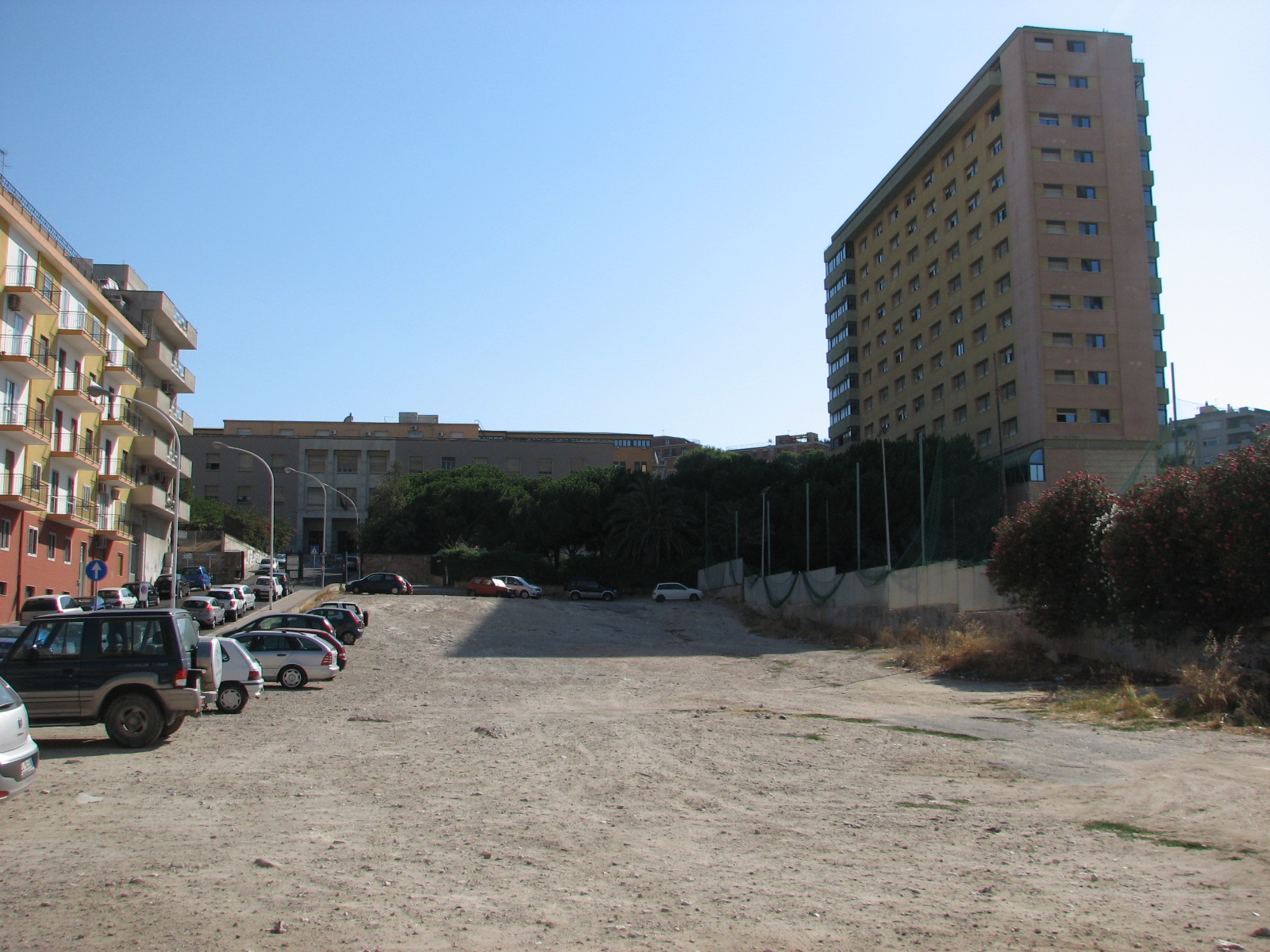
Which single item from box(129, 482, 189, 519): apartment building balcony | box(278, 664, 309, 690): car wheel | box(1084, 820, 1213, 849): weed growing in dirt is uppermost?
box(129, 482, 189, 519): apartment building balcony

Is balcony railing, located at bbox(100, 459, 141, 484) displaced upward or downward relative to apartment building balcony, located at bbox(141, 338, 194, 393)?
downward

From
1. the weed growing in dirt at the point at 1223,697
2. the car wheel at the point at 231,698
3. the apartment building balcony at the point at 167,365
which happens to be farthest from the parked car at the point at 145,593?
the weed growing in dirt at the point at 1223,697

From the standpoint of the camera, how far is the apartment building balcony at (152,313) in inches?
2304

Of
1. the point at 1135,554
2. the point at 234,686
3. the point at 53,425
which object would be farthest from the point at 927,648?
the point at 53,425

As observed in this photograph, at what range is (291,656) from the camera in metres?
24.6

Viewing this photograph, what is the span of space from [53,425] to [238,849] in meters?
43.5

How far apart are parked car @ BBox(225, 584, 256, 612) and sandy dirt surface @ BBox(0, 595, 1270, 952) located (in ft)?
92.6

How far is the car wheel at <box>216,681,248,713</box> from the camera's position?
19.2m

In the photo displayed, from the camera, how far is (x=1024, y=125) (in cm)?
6216

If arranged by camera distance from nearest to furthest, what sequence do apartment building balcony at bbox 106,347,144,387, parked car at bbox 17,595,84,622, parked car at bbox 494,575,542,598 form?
parked car at bbox 17,595,84,622, apartment building balcony at bbox 106,347,144,387, parked car at bbox 494,575,542,598

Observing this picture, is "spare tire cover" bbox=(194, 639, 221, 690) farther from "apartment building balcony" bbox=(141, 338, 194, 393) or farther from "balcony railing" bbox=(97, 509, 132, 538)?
"apartment building balcony" bbox=(141, 338, 194, 393)

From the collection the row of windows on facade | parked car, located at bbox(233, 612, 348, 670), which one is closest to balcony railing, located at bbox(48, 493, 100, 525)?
parked car, located at bbox(233, 612, 348, 670)

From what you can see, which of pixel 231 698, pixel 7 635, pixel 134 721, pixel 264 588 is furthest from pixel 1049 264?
pixel 134 721

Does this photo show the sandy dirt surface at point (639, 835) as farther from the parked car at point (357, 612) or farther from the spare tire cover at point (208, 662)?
the parked car at point (357, 612)
